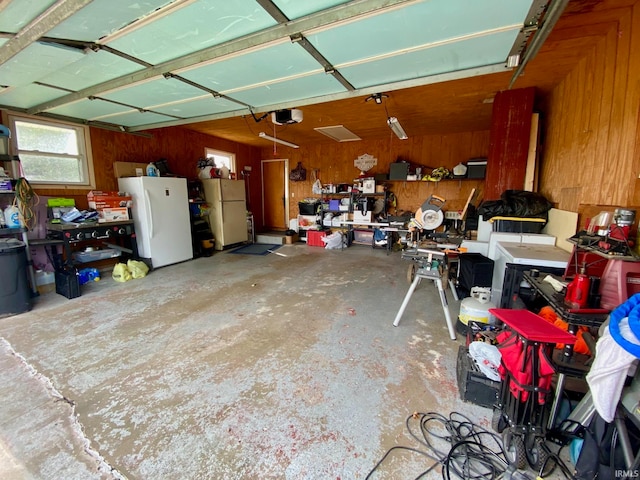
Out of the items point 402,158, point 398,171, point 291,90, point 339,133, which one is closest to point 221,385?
point 291,90

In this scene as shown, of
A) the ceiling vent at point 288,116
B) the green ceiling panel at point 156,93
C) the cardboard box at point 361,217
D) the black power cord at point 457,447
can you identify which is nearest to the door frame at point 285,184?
the cardboard box at point 361,217

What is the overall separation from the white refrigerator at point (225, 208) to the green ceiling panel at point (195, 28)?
3872 millimetres

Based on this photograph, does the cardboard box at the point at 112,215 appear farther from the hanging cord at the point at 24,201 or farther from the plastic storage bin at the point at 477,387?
the plastic storage bin at the point at 477,387

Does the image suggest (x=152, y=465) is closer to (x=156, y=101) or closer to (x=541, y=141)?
(x=156, y=101)

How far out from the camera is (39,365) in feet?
6.85

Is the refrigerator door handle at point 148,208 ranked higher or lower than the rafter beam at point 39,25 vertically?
lower

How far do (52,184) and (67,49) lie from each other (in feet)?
9.19

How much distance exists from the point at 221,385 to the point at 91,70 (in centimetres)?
293

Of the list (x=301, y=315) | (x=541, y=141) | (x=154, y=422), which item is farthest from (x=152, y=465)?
(x=541, y=141)

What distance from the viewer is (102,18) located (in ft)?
5.49

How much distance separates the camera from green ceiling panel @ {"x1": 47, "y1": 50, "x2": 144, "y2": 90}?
87.3 inches

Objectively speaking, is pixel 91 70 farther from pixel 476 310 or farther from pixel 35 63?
pixel 476 310

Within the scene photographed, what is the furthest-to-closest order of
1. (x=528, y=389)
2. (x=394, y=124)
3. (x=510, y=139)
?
1. (x=394, y=124)
2. (x=510, y=139)
3. (x=528, y=389)

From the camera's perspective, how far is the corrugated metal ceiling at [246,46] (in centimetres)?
162
